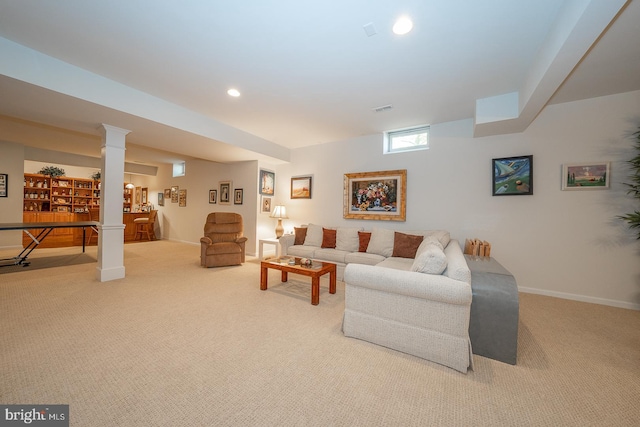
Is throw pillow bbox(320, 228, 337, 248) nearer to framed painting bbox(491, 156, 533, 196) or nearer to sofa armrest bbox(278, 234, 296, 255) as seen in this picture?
sofa armrest bbox(278, 234, 296, 255)

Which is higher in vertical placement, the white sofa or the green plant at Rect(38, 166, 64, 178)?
the green plant at Rect(38, 166, 64, 178)

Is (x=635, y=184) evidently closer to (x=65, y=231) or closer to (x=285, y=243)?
(x=285, y=243)

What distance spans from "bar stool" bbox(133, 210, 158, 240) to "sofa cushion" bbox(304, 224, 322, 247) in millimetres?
6327

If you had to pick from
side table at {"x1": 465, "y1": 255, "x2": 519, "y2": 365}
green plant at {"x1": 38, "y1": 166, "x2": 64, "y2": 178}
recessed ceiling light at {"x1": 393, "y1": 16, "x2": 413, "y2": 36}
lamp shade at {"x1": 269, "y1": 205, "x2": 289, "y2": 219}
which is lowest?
side table at {"x1": 465, "y1": 255, "x2": 519, "y2": 365}

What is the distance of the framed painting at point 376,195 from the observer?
460cm

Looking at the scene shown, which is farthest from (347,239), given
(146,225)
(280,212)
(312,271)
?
(146,225)

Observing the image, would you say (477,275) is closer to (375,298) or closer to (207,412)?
(375,298)

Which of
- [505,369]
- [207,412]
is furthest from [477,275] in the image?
[207,412]

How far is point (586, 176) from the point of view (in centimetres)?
326

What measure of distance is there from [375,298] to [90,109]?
166 inches

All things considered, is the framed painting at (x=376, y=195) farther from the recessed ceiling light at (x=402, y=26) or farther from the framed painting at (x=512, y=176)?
the recessed ceiling light at (x=402, y=26)

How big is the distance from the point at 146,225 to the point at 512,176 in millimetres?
10117

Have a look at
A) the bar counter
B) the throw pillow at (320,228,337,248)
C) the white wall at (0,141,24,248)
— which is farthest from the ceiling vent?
the white wall at (0,141,24,248)

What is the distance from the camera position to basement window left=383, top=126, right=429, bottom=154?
4.51m
